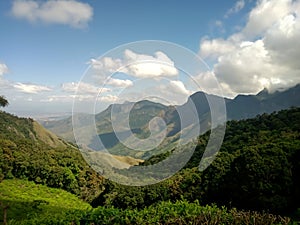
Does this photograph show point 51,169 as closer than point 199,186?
No

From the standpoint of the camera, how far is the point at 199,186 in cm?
2991

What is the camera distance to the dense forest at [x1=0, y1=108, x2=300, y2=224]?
8.01 metres

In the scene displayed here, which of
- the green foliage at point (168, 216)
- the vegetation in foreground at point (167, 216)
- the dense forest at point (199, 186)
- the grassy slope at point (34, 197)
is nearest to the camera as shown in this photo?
the vegetation in foreground at point (167, 216)

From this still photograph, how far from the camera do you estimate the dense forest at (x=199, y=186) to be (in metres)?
8.01

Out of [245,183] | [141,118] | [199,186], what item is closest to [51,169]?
[199,186]

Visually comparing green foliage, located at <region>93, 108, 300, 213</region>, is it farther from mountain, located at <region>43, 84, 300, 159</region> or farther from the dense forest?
mountain, located at <region>43, 84, 300, 159</region>

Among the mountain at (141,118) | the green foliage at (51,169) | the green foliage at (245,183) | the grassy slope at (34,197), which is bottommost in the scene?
the grassy slope at (34,197)

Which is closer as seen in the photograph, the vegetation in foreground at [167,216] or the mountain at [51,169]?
the vegetation in foreground at [167,216]

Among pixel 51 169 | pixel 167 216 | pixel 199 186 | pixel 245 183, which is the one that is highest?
pixel 167 216

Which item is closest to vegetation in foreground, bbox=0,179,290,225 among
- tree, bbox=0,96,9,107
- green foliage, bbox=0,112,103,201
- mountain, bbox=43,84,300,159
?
mountain, bbox=43,84,300,159

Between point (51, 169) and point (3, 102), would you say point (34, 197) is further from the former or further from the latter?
point (3, 102)

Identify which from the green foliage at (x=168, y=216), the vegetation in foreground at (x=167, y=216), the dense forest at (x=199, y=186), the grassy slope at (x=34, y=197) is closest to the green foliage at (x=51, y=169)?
the dense forest at (x=199, y=186)

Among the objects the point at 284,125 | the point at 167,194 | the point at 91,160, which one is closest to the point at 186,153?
the point at 91,160

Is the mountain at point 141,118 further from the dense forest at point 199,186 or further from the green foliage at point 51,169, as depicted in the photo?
the green foliage at point 51,169
